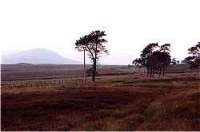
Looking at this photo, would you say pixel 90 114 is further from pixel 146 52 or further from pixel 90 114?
pixel 146 52

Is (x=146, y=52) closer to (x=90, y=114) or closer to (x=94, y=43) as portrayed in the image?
(x=94, y=43)

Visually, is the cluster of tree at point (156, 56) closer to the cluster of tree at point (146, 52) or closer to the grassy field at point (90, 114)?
the cluster of tree at point (146, 52)

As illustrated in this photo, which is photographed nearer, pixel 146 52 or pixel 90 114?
pixel 90 114

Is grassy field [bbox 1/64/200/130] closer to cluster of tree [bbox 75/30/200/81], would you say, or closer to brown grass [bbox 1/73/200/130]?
brown grass [bbox 1/73/200/130]

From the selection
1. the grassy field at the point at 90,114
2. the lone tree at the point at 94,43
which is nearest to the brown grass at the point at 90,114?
the grassy field at the point at 90,114

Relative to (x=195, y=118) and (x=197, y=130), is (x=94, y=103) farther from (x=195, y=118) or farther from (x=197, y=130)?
(x=197, y=130)

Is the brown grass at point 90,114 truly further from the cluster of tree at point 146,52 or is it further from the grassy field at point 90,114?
the cluster of tree at point 146,52

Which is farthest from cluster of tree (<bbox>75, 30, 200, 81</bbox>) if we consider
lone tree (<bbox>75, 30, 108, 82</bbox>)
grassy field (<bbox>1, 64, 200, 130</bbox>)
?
grassy field (<bbox>1, 64, 200, 130</bbox>)

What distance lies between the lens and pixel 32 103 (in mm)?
32906

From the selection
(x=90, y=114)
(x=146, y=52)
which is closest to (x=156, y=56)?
(x=146, y=52)

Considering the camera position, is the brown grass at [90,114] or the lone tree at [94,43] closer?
the brown grass at [90,114]

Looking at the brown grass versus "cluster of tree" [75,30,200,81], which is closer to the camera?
the brown grass

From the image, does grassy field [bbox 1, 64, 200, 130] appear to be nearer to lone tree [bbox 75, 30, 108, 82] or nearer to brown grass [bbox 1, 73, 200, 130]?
brown grass [bbox 1, 73, 200, 130]

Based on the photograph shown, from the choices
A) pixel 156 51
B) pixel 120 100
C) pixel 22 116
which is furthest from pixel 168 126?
pixel 156 51
